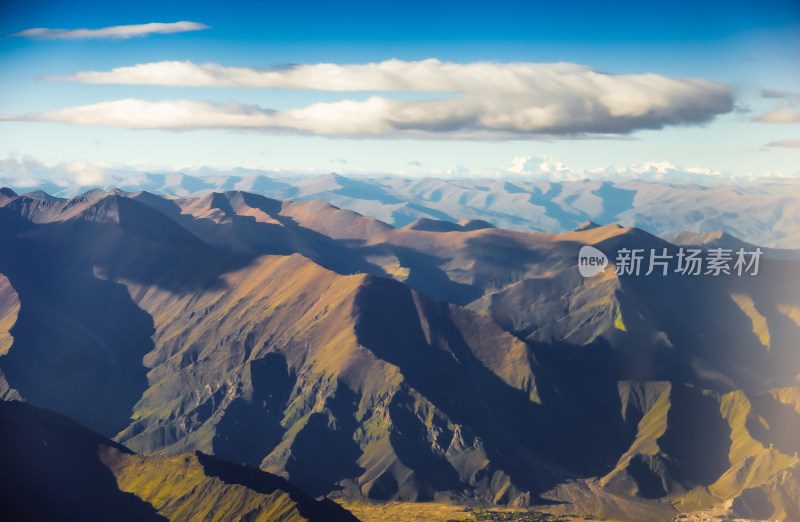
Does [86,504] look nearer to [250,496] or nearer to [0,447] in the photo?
[0,447]

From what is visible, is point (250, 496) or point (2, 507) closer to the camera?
point (2, 507)

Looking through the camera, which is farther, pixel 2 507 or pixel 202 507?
pixel 202 507

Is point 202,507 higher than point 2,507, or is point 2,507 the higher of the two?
point 2,507

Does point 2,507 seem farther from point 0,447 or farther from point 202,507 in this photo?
point 202,507

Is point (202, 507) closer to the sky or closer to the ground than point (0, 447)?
closer to the ground

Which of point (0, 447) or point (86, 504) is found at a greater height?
point (0, 447)

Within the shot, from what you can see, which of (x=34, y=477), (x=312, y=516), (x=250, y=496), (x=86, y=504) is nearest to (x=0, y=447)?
(x=34, y=477)

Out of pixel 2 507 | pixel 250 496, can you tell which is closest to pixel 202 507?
pixel 250 496

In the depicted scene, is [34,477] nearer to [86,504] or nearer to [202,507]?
[86,504]
